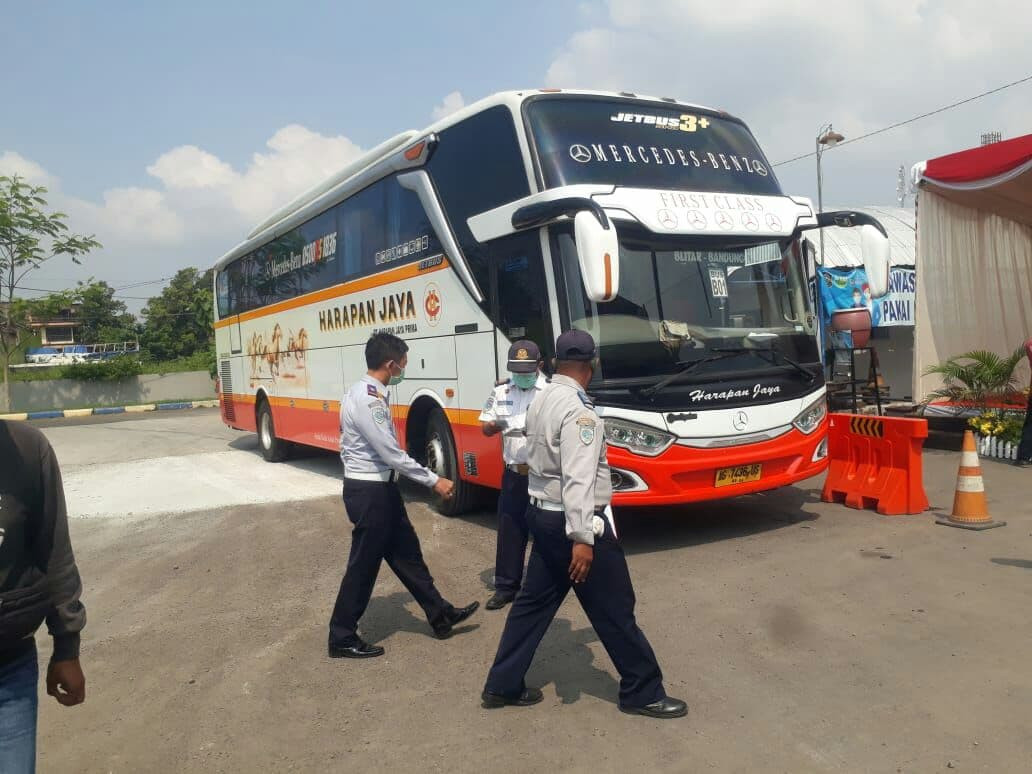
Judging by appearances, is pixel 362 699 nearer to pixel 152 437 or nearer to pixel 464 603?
pixel 464 603

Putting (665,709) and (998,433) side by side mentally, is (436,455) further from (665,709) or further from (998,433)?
(998,433)

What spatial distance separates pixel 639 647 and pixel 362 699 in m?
1.49

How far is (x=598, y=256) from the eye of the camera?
553 cm

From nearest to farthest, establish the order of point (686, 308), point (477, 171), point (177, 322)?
1. point (686, 308)
2. point (477, 171)
3. point (177, 322)

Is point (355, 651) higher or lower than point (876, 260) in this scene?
lower

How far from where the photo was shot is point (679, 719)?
12.6 feet

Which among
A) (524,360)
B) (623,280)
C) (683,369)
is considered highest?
(623,280)

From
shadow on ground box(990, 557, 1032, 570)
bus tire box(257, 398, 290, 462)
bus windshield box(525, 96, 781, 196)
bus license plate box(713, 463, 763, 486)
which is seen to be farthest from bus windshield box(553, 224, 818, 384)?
bus tire box(257, 398, 290, 462)

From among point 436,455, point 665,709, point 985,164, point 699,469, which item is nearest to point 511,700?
point 665,709

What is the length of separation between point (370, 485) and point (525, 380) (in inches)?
55.8

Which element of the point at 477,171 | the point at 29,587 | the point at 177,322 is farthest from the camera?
the point at 177,322

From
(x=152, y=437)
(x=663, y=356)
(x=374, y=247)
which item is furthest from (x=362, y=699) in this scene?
(x=152, y=437)

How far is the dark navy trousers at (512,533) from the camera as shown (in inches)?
221

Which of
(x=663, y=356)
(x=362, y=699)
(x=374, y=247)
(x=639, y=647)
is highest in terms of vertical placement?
(x=374, y=247)
